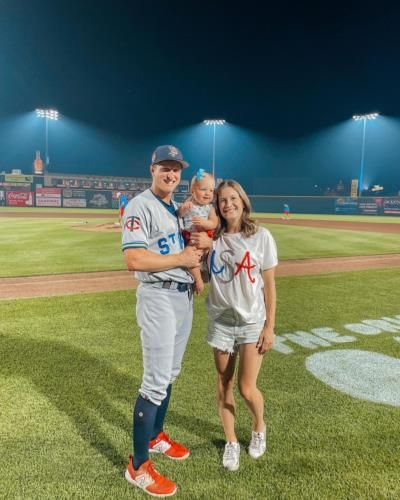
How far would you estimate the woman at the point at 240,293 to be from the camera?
2559 mm

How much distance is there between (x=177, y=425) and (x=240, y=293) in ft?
4.39

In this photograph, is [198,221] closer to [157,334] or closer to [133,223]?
[133,223]

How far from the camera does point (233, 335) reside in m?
2.60

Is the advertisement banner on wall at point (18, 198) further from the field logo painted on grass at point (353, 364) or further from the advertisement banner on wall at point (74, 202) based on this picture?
the field logo painted on grass at point (353, 364)

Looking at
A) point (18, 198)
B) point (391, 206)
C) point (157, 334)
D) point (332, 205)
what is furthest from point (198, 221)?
point (18, 198)

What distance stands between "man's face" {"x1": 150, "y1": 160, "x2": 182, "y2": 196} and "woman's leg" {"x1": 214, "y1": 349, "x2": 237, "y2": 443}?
3.83 ft

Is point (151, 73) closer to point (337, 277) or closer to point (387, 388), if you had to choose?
point (337, 277)

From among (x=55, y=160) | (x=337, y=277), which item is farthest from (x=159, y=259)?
(x=55, y=160)

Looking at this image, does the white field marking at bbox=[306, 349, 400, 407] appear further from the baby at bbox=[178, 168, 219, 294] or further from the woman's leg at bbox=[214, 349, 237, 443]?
the baby at bbox=[178, 168, 219, 294]

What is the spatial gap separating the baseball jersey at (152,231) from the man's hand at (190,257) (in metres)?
0.14

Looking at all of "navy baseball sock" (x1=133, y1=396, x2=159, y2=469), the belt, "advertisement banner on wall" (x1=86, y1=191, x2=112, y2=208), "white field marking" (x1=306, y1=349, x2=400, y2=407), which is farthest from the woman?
"advertisement banner on wall" (x1=86, y1=191, x2=112, y2=208)

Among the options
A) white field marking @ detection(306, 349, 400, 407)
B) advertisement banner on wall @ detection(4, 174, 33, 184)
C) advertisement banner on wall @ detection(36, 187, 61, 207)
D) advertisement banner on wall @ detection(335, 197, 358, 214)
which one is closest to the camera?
white field marking @ detection(306, 349, 400, 407)

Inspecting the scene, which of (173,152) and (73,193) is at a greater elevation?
(173,152)

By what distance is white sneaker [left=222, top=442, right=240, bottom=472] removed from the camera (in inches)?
101
